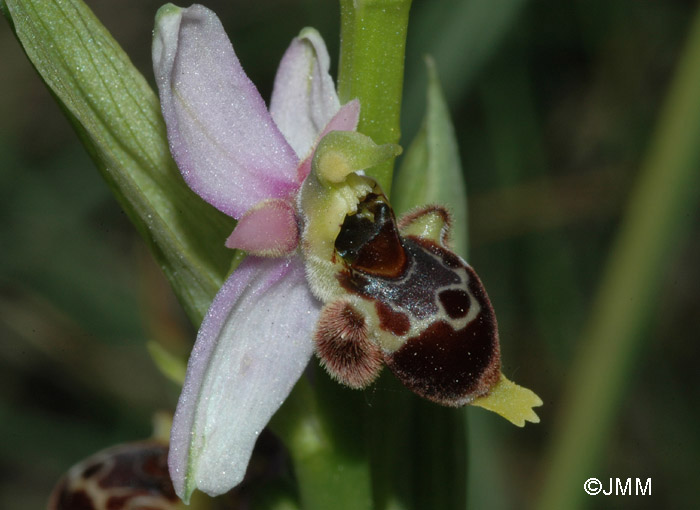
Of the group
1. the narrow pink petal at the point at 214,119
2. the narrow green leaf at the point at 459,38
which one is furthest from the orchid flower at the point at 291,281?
the narrow green leaf at the point at 459,38

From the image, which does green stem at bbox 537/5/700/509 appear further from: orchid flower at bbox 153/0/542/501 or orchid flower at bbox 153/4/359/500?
orchid flower at bbox 153/4/359/500

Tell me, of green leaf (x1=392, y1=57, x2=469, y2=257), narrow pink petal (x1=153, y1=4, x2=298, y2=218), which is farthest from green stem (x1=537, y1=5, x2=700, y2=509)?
narrow pink petal (x1=153, y1=4, x2=298, y2=218)

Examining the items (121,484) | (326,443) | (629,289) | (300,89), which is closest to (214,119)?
(300,89)

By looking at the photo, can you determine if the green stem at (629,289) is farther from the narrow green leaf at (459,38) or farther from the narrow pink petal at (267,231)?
the narrow pink petal at (267,231)

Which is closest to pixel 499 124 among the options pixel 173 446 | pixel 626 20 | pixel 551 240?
pixel 551 240

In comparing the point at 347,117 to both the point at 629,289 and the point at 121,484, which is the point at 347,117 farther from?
the point at 629,289

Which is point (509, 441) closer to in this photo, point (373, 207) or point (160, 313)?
point (160, 313)
